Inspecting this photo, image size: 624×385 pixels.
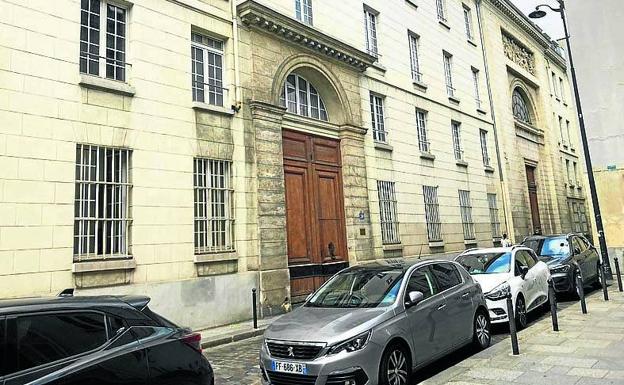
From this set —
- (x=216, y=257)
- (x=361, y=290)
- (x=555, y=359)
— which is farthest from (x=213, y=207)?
(x=555, y=359)

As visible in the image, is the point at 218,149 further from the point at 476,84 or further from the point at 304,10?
the point at 476,84

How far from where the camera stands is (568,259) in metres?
12.4

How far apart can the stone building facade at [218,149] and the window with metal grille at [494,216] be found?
9.13 ft

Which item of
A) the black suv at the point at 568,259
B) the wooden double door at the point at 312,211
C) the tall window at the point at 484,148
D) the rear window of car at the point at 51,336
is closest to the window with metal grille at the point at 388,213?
the wooden double door at the point at 312,211

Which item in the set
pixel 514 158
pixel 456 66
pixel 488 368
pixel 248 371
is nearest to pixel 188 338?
pixel 248 371

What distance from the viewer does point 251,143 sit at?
12344 millimetres

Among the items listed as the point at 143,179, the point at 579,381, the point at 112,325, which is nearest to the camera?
the point at 112,325

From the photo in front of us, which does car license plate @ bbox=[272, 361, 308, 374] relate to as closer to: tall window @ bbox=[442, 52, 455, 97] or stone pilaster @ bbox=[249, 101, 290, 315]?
stone pilaster @ bbox=[249, 101, 290, 315]

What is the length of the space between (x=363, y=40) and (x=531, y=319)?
11.4m

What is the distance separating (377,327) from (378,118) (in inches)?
510

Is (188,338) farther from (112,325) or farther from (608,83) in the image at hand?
(608,83)

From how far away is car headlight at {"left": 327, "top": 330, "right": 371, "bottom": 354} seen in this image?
5176mm

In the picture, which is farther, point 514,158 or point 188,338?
point 514,158

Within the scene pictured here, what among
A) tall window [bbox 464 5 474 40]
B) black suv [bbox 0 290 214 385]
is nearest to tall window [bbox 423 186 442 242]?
tall window [bbox 464 5 474 40]
